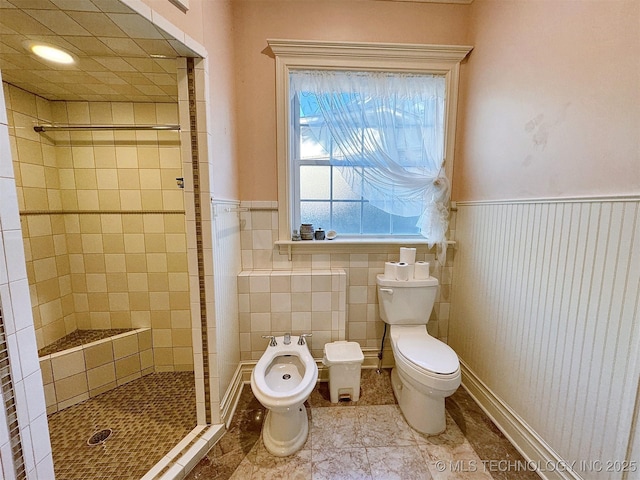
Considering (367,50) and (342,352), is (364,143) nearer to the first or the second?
(367,50)

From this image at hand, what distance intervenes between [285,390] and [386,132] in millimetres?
1817

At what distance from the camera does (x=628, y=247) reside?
0.92 m

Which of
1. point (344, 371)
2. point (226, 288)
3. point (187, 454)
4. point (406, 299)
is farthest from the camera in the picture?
point (406, 299)

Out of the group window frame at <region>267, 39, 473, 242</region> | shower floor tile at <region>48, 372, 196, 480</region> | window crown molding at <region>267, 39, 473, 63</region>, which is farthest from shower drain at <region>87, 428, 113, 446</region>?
window crown molding at <region>267, 39, 473, 63</region>

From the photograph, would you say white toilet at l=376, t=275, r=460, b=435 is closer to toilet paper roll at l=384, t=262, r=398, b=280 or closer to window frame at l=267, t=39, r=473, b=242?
toilet paper roll at l=384, t=262, r=398, b=280

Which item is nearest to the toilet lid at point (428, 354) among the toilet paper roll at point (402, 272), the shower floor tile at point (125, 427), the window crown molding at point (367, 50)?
the toilet paper roll at point (402, 272)

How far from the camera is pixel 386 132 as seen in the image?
6.29 ft

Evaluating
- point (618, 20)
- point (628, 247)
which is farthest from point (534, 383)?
point (618, 20)

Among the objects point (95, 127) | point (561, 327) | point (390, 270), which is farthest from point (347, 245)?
point (95, 127)

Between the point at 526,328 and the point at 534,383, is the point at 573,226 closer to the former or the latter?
the point at 526,328

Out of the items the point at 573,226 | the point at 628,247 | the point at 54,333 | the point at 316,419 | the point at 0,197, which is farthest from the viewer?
the point at 54,333

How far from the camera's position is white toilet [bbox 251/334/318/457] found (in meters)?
1.29

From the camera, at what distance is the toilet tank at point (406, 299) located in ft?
5.99

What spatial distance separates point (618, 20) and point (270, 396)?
6.82 ft
